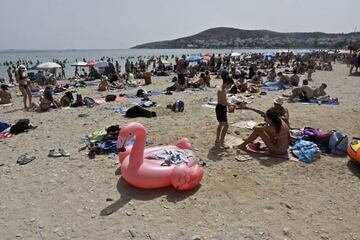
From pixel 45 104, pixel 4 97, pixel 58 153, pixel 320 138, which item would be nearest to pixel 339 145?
pixel 320 138

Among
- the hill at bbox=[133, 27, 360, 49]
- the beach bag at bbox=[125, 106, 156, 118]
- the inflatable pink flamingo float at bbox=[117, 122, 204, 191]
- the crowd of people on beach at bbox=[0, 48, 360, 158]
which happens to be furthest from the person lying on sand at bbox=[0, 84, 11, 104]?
the hill at bbox=[133, 27, 360, 49]

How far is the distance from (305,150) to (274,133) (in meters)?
0.67

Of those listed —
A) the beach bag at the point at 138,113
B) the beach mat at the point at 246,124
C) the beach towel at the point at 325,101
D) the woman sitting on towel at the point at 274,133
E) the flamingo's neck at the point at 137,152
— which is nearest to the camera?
the flamingo's neck at the point at 137,152

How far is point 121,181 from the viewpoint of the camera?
5.33 m

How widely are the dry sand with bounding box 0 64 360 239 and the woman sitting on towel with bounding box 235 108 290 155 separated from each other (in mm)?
328

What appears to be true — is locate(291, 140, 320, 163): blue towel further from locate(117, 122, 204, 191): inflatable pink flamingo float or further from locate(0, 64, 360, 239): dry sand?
locate(117, 122, 204, 191): inflatable pink flamingo float

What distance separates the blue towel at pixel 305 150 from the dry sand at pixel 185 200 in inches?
6.4

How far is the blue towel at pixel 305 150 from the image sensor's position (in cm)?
599

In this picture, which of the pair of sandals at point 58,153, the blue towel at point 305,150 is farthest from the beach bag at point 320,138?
the pair of sandals at point 58,153

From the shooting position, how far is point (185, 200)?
4672mm

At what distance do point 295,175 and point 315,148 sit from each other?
108 cm

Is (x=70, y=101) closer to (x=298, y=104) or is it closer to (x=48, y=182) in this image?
(x=48, y=182)

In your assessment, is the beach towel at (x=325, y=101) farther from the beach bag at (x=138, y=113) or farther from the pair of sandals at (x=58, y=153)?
the pair of sandals at (x=58, y=153)

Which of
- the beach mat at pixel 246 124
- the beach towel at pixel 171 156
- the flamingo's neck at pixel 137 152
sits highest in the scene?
the flamingo's neck at pixel 137 152
